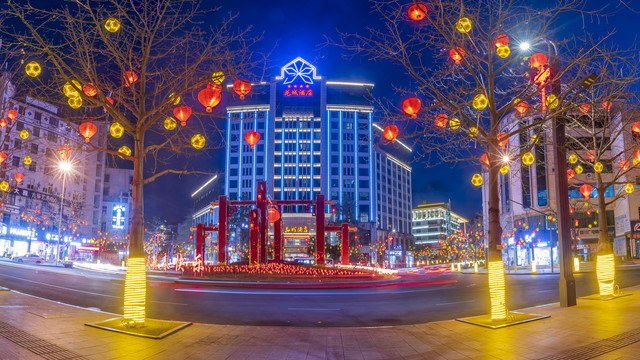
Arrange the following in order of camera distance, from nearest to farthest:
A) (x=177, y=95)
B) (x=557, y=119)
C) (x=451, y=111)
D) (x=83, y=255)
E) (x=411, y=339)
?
(x=411, y=339) → (x=177, y=95) → (x=451, y=111) → (x=557, y=119) → (x=83, y=255)

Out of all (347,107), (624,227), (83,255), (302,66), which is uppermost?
(302,66)

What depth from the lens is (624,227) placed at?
192 ft

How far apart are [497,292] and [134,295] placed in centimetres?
871

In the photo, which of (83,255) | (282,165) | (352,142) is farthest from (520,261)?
(83,255)

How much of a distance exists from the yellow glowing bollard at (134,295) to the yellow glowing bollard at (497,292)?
841 centimetres

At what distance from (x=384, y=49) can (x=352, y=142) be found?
91.0m

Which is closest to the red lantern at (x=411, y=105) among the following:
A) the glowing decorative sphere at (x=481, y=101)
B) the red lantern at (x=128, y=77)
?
the glowing decorative sphere at (x=481, y=101)

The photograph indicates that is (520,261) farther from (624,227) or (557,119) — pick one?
(557,119)

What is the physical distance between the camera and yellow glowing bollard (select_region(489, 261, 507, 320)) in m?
10.5

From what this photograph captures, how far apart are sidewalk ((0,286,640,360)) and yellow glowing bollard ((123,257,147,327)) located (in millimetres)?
594

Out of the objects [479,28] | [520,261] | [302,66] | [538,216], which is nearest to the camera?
[479,28]

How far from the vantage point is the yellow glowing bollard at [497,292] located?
10477mm

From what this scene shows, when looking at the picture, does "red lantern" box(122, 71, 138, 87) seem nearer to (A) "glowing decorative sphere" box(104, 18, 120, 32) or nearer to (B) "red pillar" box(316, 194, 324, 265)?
(A) "glowing decorative sphere" box(104, 18, 120, 32)

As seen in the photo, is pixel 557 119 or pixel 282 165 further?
pixel 282 165
